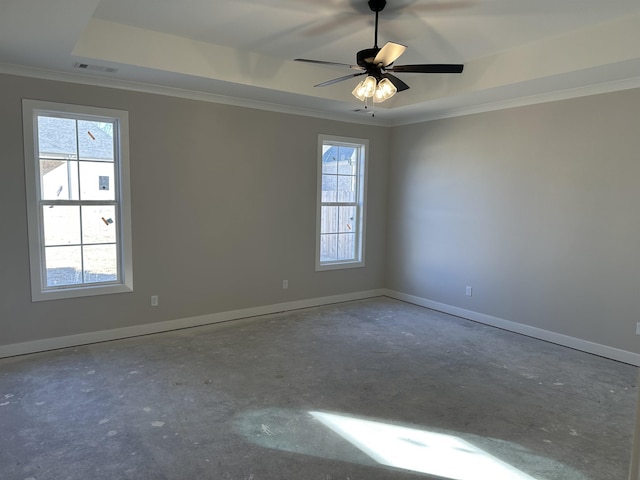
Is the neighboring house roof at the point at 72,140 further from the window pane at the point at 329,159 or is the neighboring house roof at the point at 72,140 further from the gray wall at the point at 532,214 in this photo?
the gray wall at the point at 532,214

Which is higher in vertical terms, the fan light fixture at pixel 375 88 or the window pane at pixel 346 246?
the fan light fixture at pixel 375 88

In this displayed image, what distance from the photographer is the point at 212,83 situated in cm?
427

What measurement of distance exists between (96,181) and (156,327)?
165 cm

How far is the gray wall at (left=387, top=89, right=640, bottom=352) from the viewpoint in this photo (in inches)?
158

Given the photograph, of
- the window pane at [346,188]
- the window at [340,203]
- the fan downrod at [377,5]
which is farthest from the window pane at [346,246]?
the fan downrod at [377,5]

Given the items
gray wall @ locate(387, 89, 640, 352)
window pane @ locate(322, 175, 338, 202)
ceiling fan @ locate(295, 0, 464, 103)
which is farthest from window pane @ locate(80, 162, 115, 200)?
gray wall @ locate(387, 89, 640, 352)

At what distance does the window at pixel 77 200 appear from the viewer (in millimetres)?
3957

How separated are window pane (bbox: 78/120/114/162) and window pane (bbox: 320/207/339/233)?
9.00ft

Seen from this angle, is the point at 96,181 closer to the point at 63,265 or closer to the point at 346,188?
the point at 63,265

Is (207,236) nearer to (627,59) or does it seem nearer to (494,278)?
(494,278)

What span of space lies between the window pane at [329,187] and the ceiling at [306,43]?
131cm

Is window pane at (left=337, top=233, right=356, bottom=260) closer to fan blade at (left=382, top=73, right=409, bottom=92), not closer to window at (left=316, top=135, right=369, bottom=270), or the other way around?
window at (left=316, top=135, right=369, bottom=270)

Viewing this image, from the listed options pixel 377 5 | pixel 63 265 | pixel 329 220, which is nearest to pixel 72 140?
pixel 63 265

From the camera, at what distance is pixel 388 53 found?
290 centimetres
